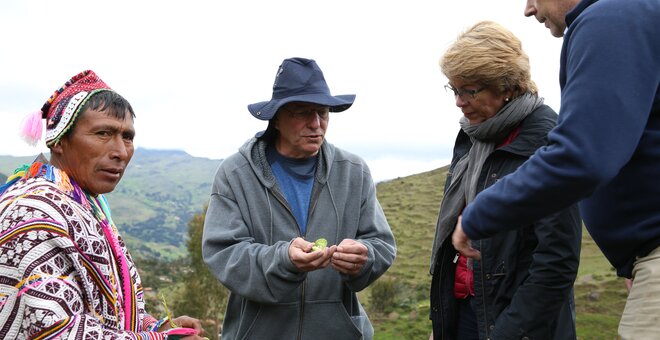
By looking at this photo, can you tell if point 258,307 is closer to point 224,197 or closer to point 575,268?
point 224,197

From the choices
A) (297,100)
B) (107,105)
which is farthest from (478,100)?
(107,105)

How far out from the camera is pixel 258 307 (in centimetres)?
368

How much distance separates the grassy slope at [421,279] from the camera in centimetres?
1880

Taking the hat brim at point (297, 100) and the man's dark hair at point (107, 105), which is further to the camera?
the hat brim at point (297, 100)

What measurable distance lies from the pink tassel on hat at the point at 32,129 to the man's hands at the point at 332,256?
1.45 meters

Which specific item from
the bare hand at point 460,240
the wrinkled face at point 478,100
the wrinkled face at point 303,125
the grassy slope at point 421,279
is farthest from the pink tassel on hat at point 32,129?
the grassy slope at point 421,279

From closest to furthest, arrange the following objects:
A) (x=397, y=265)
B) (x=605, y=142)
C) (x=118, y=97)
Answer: (x=605, y=142) → (x=118, y=97) → (x=397, y=265)

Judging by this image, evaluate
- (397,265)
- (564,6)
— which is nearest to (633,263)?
(564,6)

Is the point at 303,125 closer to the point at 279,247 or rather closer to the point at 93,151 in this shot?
the point at 279,247

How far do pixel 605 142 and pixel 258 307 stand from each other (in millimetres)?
2387

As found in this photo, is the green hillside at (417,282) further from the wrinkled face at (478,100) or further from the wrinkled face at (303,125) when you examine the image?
the wrinkled face at (478,100)

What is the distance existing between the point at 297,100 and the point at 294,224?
2.64 feet

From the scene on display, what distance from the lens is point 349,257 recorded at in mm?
3438

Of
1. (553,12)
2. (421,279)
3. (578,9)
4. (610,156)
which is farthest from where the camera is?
(421,279)
